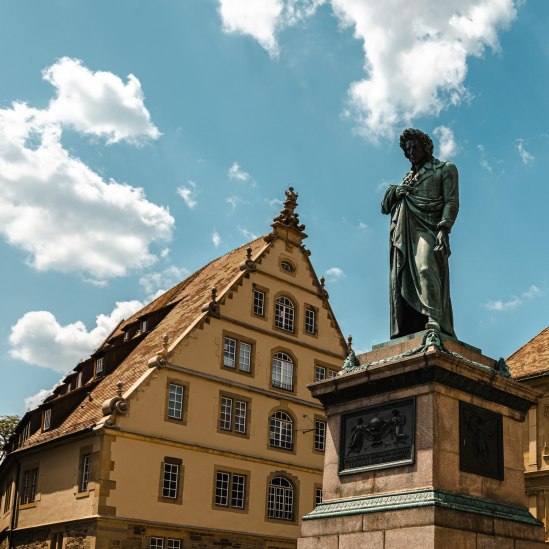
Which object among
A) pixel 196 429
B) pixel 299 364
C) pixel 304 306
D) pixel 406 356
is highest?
pixel 304 306

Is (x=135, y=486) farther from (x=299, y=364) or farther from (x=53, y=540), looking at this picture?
(x=299, y=364)

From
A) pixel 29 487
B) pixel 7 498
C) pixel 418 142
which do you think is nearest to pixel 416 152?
pixel 418 142

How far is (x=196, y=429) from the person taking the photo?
32312mm

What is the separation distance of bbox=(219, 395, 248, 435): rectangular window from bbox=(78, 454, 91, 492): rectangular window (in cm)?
506

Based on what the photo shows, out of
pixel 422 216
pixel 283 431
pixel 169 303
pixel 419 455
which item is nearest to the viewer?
pixel 419 455

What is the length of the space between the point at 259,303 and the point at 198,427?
19.5 feet

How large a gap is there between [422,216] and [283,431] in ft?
77.8

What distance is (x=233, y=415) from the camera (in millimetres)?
33781

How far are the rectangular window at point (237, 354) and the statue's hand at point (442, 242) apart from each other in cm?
2185

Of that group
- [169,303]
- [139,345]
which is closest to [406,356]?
[139,345]

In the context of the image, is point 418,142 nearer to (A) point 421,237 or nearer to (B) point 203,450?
(A) point 421,237

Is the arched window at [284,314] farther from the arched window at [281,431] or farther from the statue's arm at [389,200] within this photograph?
the statue's arm at [389,200]

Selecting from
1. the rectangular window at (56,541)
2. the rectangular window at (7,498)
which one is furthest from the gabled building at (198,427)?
the rectangular window at (7,498)

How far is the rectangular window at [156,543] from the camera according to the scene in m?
30.0
